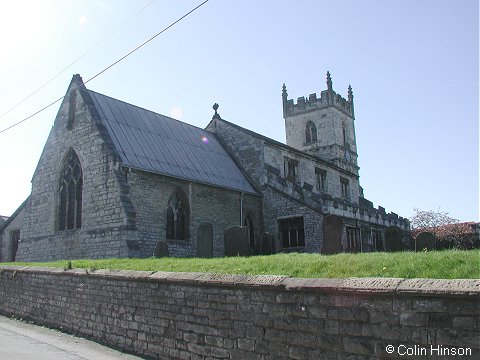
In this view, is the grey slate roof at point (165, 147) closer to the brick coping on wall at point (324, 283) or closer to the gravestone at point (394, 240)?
the brick coping on wall at point (324, 283)

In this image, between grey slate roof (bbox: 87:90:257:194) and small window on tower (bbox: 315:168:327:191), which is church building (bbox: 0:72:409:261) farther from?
small window on tower (bbox: 315:168:327:191)

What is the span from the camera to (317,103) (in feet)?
162

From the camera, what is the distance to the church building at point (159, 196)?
18.1 metres

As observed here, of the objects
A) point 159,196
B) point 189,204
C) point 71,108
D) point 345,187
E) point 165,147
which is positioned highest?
point 71,108

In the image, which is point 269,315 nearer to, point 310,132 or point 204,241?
point 204,241

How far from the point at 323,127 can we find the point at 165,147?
29.2 m

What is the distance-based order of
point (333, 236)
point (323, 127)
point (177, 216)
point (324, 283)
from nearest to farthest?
point (324, 283) → point (333, 236) → point (177, 216) → point (323, 127)

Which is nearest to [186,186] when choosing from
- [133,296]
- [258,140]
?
[258,140]

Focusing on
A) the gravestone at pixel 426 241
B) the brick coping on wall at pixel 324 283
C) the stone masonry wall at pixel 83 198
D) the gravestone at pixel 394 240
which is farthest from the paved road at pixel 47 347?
the gravestone at pixel 394 240

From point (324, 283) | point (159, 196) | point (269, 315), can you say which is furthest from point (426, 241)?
point (159, 196)

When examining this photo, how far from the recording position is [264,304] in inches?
289

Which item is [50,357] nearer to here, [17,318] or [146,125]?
[17,318]

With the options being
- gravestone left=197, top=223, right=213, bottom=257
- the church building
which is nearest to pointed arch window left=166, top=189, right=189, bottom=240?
the church building

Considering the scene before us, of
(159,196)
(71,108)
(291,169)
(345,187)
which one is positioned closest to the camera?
(159,196)
